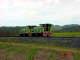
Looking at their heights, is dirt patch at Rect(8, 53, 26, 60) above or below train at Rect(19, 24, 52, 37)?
below

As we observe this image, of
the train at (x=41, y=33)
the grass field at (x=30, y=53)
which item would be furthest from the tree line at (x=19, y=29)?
the grass field at (x=30, y=53)

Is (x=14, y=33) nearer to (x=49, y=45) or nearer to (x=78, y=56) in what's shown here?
(x=49, y=45)

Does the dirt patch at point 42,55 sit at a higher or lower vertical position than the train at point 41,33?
lower

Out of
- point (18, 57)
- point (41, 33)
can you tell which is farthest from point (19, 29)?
point (18, 57)

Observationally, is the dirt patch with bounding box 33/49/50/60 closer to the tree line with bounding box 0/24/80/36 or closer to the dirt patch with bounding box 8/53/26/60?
the dirt patch with bounding box 8/53/26/60

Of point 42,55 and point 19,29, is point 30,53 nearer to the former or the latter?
point 42,55

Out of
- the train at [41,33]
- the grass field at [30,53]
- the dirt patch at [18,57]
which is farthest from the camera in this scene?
the train at [41,33]

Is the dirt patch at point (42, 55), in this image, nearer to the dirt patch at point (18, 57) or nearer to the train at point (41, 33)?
the dirt patch at point (18, 57)

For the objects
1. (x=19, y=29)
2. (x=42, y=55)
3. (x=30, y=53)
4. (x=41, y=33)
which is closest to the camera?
(x=42, y=55)

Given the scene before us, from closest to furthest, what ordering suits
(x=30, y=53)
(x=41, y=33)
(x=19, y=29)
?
(x=30, y=53) < (x=41, y=33) < (x=19, y=29)

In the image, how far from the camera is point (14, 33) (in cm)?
5241

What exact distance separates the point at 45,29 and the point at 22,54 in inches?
881

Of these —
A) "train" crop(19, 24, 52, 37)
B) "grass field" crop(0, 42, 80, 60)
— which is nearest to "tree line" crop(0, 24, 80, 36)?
"train" crop(19, 24, 52, 37)

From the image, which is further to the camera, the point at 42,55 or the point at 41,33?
the point at 41,33
